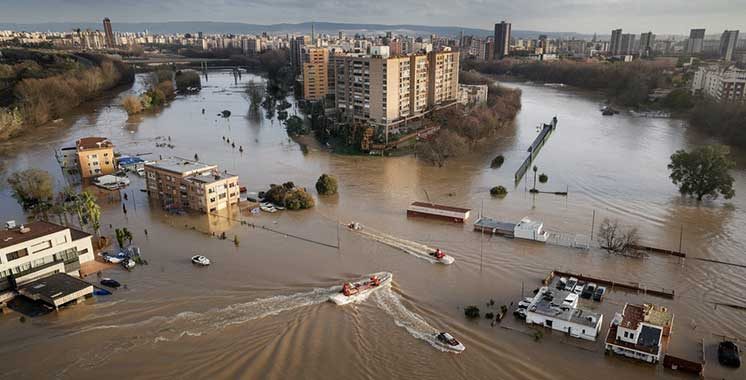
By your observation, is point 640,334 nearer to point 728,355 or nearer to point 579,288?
point 728,355

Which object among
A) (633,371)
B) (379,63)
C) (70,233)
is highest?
(379,63)

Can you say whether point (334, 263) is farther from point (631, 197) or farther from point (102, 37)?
point (102, 37)

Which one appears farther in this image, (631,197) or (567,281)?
(631,197)

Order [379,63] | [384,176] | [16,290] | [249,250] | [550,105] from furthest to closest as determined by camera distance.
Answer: [550,105] → [379,63] → [384,176] → [249,250] → [16,290]

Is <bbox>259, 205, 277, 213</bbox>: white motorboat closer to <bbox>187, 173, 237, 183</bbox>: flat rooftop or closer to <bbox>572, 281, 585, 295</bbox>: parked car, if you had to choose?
<bbox>187, 173, 237, 183</bbox>: flat rooftop

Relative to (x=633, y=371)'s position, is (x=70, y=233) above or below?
above

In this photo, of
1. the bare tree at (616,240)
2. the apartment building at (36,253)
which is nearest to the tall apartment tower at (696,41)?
the bare tree at (616,240)

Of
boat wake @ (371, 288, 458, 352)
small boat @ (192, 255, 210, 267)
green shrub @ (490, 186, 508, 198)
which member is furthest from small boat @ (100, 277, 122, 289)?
green shrub @ (490, 186, 508, 198)

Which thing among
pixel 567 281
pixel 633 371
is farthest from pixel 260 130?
pixel 633 371
